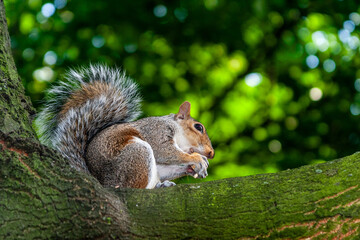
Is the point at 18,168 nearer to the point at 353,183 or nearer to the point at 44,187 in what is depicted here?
the point at 44,187

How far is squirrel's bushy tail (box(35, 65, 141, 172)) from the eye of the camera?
2947 millimetres

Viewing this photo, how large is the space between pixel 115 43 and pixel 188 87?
41.1 inches

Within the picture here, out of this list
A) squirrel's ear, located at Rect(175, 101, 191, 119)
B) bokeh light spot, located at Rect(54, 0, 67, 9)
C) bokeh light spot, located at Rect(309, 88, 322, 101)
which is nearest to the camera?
squirrel's ear, located at Rect(175, 101, 191, 119)

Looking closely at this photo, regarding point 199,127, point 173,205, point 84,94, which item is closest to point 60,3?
point 84,94

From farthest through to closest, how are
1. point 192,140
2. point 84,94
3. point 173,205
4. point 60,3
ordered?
point 60,3
point 192,140
point 84,94
point 173,205

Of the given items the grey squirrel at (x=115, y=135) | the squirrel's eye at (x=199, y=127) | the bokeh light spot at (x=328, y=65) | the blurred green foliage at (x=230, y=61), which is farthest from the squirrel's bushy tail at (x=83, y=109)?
the bokeh light spot at (x=328, y=65)

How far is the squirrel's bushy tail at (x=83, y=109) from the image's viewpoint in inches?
116

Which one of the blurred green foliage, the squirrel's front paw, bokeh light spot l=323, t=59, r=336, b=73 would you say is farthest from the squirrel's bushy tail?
bokeh light spot l=323, t=59, r=336, b=73

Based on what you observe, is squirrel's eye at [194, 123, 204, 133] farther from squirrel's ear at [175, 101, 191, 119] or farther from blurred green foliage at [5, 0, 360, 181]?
blurred green foliage at [5, 0, 360, 181]

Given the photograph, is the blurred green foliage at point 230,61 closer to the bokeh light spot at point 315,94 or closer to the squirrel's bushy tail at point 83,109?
the bokeh light spot at point 315,94

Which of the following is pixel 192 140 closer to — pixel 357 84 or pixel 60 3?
pixel 60 3

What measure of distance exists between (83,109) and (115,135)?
30cm

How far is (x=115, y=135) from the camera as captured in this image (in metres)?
3.04

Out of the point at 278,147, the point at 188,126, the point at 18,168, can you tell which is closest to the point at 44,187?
the point at 18,168
